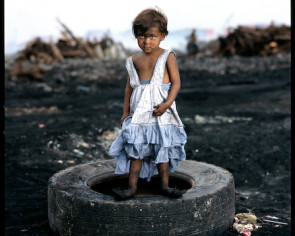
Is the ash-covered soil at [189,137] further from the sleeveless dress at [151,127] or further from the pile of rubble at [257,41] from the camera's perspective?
the pile of rubble at [257,41]

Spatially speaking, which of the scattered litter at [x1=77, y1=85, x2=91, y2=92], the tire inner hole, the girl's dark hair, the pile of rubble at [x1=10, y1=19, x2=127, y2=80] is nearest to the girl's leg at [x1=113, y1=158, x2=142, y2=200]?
the tire inner hole

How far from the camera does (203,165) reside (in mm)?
3414

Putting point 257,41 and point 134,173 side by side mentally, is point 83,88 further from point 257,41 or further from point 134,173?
point 257,41

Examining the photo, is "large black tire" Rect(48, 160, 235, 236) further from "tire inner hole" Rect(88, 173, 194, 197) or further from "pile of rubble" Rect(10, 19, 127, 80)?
"pile of rubble" Rect(10, 19, 127, 80)

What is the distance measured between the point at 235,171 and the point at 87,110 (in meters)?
3.98

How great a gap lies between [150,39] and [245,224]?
5.72 ft

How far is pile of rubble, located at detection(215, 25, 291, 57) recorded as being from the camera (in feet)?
56.3

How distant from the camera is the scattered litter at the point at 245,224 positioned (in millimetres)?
2865

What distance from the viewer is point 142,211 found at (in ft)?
7.91

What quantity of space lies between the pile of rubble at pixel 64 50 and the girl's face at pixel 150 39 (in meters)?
14.9

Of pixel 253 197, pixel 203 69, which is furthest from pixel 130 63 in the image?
pixel 203 69

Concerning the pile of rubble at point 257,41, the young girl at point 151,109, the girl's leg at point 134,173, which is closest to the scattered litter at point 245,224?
the young girl at point 151,109

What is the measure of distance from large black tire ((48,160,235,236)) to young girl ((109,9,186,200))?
13cm

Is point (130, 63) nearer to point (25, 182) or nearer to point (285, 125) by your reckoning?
point (25, 182)
